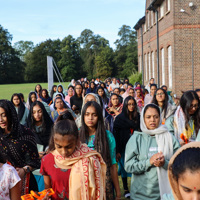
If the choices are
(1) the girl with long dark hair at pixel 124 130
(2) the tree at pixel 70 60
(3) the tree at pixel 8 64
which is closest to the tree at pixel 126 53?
(2) the tree at pixel 70 60

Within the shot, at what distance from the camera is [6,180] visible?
2.75 metres

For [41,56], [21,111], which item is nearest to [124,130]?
[21,111]

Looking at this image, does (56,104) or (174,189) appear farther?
(56,104)

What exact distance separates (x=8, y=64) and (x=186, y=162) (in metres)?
98.9

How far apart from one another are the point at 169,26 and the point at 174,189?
68.3 feet

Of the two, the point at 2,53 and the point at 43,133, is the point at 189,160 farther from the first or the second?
the point at 2,53

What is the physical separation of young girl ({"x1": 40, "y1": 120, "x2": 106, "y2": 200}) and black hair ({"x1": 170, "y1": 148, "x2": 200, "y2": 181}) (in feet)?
4.43

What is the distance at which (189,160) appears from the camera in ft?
5.05

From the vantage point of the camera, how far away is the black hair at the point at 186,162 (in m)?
1.52

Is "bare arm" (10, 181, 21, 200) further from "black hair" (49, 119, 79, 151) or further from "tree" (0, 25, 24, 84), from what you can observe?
"tree" (0, 25, 24, 84)

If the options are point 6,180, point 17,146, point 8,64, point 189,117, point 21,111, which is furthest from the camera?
point 8,64

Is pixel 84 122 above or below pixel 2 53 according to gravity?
below

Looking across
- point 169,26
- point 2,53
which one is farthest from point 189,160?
point 2,53

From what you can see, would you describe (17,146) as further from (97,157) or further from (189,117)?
(189,117)
